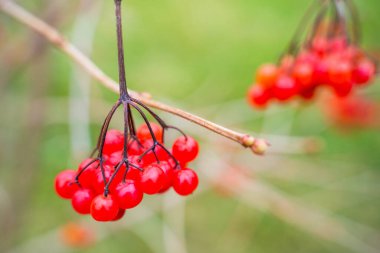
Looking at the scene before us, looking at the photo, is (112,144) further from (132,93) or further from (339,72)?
(339,72)

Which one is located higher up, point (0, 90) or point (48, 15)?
point (48, 15)

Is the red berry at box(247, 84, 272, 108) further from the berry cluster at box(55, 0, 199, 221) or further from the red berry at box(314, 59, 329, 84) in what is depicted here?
the berry cluster at box(55, 0, 199, 221)

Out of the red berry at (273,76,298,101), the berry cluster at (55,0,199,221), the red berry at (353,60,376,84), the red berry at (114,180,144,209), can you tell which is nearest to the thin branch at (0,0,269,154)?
the berry cluster at (55,0,199,221)

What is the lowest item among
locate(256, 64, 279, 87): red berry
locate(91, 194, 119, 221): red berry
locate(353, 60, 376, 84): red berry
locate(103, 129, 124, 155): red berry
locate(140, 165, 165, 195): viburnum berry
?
locate(91, 194, 119, 221): red berry

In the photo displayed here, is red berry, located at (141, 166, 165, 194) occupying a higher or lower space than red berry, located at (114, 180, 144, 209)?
higher

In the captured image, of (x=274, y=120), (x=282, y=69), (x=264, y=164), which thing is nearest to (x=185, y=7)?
(x=274, y=120)

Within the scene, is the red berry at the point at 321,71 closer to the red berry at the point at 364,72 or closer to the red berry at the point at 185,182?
the red berry at the point at 364,72

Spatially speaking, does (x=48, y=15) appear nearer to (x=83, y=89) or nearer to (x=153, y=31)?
(x=83, y=89)

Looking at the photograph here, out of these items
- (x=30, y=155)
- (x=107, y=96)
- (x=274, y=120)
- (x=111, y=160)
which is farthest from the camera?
(x=107, y=96)
